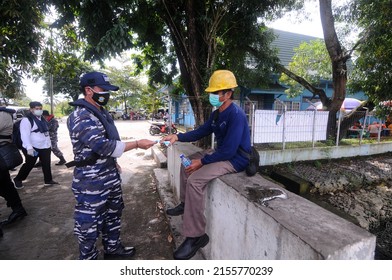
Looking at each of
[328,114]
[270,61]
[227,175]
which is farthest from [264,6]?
[227,175]

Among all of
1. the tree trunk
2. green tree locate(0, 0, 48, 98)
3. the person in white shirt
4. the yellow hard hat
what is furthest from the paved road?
the tree trunk

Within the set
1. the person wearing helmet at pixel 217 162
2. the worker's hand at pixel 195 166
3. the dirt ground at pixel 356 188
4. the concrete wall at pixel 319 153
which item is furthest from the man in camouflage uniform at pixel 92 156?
the concrete wall at pixel 319 153

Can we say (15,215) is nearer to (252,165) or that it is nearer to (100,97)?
(100,97)

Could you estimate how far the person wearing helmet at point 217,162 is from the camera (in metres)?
2.11

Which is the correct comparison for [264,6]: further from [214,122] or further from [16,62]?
[16,62]

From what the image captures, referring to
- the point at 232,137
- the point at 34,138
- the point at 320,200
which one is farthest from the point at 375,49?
the point at 34,138

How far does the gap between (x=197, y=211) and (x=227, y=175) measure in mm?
459

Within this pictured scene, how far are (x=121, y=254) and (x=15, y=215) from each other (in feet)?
6.86

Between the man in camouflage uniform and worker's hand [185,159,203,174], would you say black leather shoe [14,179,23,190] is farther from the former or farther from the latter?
worker's hand [185,159,203,174]

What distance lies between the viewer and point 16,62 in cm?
542

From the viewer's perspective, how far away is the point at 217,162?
2307 millimetres

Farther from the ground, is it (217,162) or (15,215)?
(217,162)

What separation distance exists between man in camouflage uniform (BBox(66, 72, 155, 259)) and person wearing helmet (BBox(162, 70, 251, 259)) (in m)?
0.71
